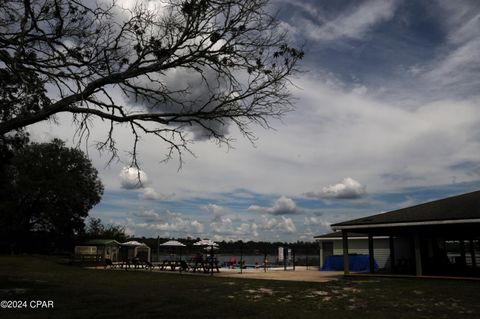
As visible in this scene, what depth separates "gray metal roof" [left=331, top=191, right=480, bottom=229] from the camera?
752 inches

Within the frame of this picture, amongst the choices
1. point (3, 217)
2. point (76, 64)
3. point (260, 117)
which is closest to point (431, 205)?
point (260, 117)

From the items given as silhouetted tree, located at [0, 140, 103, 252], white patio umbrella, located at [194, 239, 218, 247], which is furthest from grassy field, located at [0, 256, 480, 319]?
silhouetted tree, located at [0, 140, 103, 252]

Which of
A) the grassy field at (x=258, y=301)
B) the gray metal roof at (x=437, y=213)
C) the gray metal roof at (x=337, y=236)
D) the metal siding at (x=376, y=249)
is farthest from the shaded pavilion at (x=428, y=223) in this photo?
the gray metal roof at (x=337, y=236)

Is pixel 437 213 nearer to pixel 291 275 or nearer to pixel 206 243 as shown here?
pixel 291 275

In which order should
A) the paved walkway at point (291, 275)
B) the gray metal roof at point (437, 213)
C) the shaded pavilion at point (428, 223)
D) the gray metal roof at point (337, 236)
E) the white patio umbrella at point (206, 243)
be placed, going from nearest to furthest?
the gray metal roof at point (437, 213) → the shaded pavilion at point (428, 223) → the paved walkway at point (291, 275) → the white patio umbrella at point (206, 243) → the gray metal roof at point (337, 236)

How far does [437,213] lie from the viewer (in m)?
20.5

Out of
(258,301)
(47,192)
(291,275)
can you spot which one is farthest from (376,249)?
(47,192)

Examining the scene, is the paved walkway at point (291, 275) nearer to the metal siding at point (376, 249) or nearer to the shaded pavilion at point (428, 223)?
the shaded pavilion at point (428, 223)

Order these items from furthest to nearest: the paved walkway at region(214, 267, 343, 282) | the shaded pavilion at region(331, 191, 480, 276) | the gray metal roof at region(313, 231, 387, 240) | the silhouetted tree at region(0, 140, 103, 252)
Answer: the silhouetted tree at region(0, 140, 103, 252), the gray metal roof at region(313, 231, 387, 240), the paved walkway at region(214, 267, 343, 282), the shaded pavilion at region(331, 191, 480, 276)

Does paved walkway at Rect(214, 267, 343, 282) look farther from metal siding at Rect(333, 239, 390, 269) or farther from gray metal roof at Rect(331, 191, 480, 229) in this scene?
metal siding at Rect(333, 239, 390, 269)

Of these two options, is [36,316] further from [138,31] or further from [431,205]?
[431,205]

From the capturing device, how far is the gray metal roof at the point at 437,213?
1911 centimetres

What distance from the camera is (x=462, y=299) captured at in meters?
13.4

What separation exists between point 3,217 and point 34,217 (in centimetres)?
509
